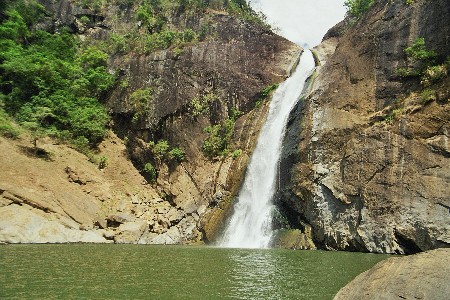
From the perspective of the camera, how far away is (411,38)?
26.0m

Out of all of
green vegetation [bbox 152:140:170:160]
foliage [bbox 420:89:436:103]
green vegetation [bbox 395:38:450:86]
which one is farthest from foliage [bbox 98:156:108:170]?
foliage [bbox 420:89:436:103]

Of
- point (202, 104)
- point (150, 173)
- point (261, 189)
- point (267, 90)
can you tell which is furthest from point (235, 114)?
point (261, 189)

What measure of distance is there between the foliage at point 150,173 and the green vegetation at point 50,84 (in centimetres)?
547

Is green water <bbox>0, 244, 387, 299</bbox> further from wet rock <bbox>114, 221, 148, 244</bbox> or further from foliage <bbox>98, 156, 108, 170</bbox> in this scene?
foliage <bbox>98, 156, 108, 170</bbox>

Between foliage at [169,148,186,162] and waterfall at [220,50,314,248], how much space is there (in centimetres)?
758

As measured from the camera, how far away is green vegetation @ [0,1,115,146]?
35125 millimetres

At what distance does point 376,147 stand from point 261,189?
949cm

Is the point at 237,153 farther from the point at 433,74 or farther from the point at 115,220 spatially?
the point at 433,74

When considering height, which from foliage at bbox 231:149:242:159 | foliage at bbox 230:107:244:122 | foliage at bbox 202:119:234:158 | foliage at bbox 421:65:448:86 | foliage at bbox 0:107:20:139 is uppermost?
foliage at bbox 421:65:448:86

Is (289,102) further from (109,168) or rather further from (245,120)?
(109,168)

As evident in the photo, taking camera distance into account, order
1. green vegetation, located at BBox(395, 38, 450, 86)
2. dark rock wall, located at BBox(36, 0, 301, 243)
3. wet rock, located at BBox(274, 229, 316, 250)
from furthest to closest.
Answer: dark rock wall, located at BBox(36, 0, 301, 243)
wet rock, located at BBox(274, 229, 316, 250)
green vegetation, located at BBox(395, 38, 450, 86)

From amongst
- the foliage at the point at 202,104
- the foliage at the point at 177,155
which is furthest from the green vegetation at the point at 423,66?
the foliage at the point at 177,155

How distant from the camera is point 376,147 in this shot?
2319 centimetres

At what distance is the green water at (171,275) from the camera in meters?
10.6
